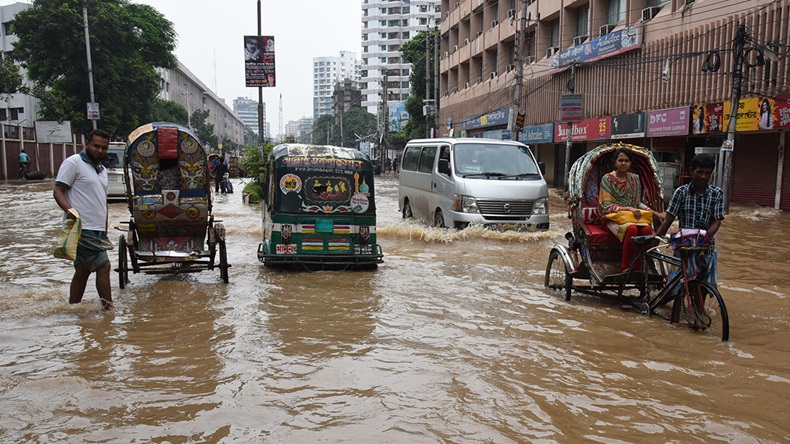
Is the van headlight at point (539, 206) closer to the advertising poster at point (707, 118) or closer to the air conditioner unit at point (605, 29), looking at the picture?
the advertising poster at point (707, 118)

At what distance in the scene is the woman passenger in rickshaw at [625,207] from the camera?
267 inches

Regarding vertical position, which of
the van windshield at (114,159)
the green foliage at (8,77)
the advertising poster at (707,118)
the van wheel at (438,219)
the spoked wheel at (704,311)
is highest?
the green foliage at (8,77)

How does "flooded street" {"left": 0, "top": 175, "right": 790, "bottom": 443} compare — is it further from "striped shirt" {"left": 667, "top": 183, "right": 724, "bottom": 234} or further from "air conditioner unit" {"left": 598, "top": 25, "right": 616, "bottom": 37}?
"air conditioner unit" {"left": 598, "top": 25, "right": 616, "bottom": 37}

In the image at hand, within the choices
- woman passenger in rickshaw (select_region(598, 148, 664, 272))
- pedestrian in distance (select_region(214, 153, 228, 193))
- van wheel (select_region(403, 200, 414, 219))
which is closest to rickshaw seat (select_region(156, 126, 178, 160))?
woman passenger in rickshaw (select_region(598, 148, 664, 272))

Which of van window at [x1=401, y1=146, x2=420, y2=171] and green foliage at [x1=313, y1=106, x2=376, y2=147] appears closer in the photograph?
van window at [x1=401, y1=146, x2=420, y2=171]

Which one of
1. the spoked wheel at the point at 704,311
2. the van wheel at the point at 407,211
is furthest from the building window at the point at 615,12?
the spoked wheel at the point at 704,311

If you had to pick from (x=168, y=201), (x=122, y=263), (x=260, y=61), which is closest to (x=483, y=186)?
(x=168, y=201)

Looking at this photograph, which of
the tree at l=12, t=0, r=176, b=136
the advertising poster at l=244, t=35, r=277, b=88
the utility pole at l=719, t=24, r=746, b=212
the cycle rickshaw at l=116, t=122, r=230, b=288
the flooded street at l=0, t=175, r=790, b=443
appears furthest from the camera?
the tree at l=12, t=0, r=176, b=136

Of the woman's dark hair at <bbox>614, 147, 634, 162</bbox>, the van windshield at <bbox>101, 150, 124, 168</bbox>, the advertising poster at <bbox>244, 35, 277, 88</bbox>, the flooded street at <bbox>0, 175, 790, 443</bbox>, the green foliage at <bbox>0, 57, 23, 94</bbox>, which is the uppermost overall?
the green foliage at <bbox>0, 57, 23, 94</bbox>

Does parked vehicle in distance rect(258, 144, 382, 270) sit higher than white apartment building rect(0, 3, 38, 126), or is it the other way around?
white apartment building rect(0, 3, 38, 126)

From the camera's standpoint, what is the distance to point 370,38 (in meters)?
125

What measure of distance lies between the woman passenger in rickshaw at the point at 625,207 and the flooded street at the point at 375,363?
83cm

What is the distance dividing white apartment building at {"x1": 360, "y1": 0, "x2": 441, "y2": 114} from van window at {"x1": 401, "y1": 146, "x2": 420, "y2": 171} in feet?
335

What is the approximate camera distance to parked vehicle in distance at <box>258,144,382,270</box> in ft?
30.1
